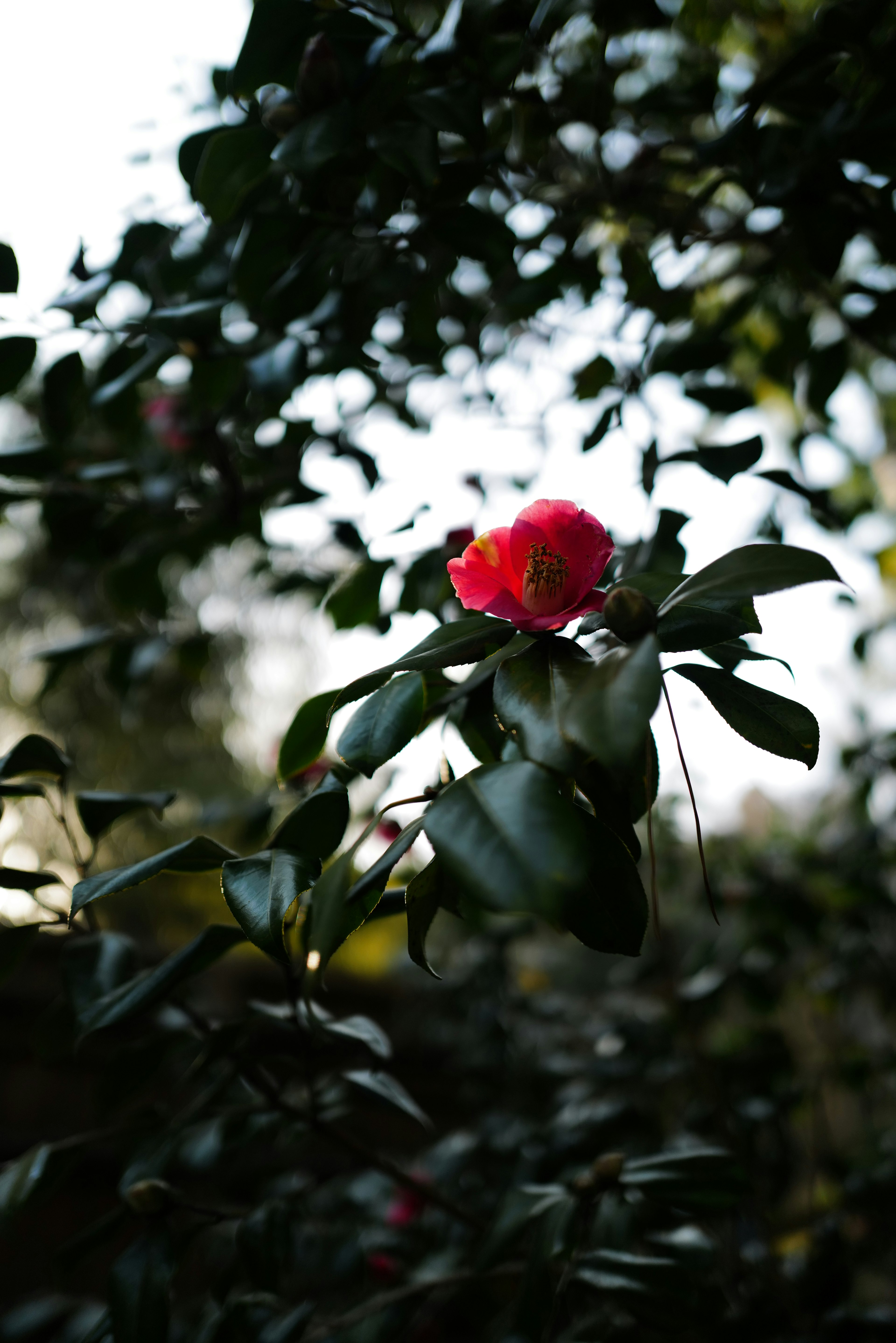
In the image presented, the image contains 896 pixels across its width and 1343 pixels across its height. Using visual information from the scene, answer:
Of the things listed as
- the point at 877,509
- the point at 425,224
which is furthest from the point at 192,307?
the point at 877,509

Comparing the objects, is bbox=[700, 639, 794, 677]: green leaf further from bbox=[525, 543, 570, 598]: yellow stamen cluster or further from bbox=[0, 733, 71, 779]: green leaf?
bbox=[0, 733, 71, 779]: green leaf

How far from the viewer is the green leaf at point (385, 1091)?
0.69 m

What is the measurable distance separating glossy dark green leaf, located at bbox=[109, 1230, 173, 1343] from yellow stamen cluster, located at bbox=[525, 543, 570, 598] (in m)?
0.56

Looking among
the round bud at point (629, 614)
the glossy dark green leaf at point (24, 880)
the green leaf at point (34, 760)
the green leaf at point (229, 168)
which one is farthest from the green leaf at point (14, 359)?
the round bud at point (629, 614)

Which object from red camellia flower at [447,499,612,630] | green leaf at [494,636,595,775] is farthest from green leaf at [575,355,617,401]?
green leaf at [494,636,595,775]

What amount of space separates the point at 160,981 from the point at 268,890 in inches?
7.8

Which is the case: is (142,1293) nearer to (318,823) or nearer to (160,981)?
(160,981)

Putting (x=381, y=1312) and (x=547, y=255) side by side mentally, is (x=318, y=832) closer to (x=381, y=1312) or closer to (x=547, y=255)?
(x=381, y=1312)

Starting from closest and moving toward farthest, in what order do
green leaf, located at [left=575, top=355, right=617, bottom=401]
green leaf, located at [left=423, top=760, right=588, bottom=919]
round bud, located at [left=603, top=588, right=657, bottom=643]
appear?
green leaf, located at [left=423, top=760, right=588, bottom=919] → round bud, located at [left=603, top=588, right=657, bottom=643] → green leaf, located at [left=575, top=355, right=617, bottom=401]

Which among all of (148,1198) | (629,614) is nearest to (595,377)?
(629,614)

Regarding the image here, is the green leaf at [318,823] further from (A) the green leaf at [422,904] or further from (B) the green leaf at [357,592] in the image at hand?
(B) the green leaf at [357,592]

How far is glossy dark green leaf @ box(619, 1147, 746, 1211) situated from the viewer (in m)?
0.70

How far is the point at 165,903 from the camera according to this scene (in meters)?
4.32

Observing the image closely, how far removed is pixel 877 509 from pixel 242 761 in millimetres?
3971
